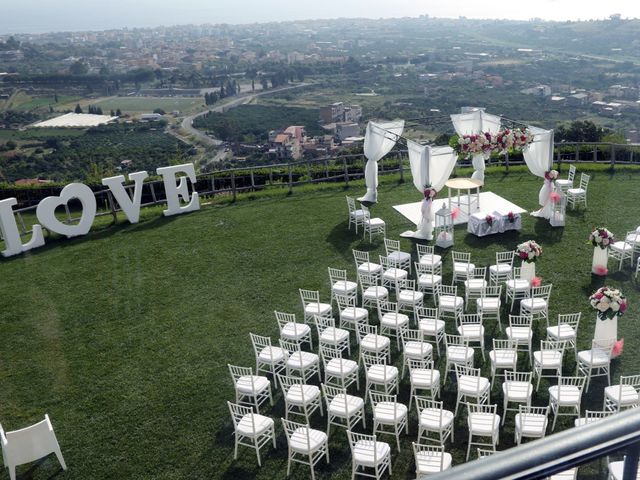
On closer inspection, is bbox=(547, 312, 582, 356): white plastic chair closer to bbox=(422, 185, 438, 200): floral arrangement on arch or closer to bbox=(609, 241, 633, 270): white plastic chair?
bbox=(609, 241, 633, 270): white plastic chair

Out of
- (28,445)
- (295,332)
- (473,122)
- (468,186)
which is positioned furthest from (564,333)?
(473,122)

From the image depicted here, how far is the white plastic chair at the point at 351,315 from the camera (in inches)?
489

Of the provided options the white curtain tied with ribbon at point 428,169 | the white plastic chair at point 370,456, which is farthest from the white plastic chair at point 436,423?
the white curtain tied with ribbon at point 428,169

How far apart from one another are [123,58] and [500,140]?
148729mm

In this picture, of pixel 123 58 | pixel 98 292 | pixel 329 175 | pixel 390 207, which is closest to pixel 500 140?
pixel 390 207

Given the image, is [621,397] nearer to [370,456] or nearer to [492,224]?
[370,456]

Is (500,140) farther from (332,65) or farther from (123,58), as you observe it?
(123,58)

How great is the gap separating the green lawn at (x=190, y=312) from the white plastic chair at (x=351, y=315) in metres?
0.57

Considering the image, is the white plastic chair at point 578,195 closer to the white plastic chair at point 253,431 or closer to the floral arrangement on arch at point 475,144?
the floral arrangement on arch at point 475,144

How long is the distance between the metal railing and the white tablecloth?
1596 cm

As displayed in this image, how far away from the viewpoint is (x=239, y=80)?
10281cm

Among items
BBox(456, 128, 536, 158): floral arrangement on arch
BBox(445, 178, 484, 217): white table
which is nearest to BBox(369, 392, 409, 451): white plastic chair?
BBox(445, 178, 484, 217): white table

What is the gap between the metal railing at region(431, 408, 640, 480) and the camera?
129cm

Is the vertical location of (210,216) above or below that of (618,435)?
below
